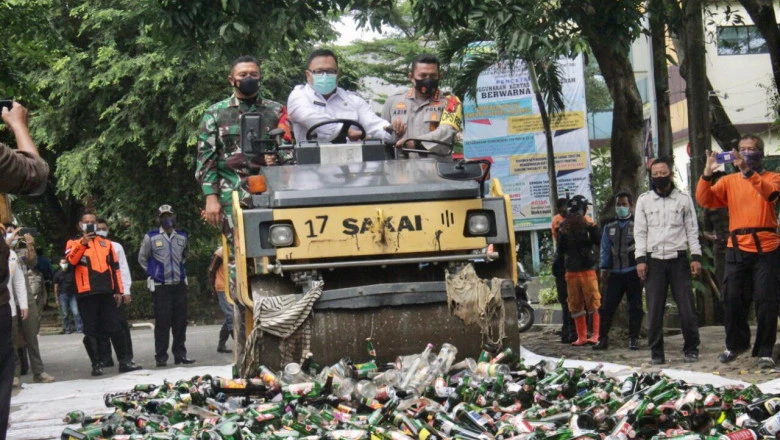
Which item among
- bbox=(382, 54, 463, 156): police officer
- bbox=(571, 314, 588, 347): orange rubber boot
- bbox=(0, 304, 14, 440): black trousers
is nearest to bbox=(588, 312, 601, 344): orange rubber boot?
bbox=(571, 314, 588, 347): orange rubber boot

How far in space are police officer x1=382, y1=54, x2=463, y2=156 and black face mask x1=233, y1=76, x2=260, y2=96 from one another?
1.11 m

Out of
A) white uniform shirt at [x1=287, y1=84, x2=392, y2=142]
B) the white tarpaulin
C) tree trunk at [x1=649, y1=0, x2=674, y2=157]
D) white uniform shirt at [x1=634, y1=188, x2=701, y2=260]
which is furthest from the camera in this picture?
tree trunk at [x1=649, y1=0, x2=674, y2=157]

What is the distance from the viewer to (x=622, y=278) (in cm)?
1309

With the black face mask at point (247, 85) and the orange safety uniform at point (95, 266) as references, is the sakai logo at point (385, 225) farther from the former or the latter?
the orange safety uniform at point (95, 266)

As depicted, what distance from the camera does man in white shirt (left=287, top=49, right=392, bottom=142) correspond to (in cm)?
937

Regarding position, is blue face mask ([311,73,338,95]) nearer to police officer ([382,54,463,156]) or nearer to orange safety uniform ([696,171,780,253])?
police officer ([382,54,463,156])

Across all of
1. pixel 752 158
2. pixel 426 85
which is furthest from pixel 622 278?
pixel 426 85

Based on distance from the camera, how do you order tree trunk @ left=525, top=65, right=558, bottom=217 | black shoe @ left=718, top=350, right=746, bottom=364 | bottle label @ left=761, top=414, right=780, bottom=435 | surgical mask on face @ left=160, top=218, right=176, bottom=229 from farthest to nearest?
tree trunk @ left=525, top=65, right=558, bottom=217
surgical mask on face @ left=160, top=218, right=176, bottom=229
black shoe @ left=718, top=350, right=746, bottom=364
bottle label @ left=761, top=414, right=780, bottom=435

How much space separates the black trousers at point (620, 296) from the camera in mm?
12984

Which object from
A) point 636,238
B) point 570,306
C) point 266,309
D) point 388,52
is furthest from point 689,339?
point 388,52

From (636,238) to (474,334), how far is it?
4.00 meters

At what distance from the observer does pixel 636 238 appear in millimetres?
11297

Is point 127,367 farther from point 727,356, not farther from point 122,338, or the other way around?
point 727,356

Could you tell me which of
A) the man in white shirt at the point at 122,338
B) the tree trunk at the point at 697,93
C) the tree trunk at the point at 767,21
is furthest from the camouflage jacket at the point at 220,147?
the tree trunk at the point at 697,93
